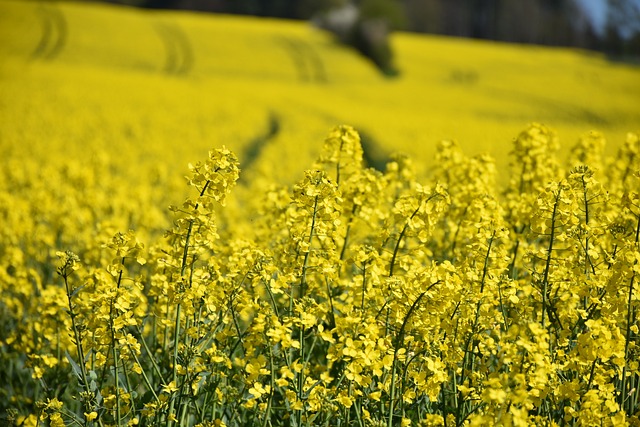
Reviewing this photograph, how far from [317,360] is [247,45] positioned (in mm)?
35591

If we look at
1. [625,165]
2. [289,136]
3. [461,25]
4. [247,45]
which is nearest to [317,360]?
[625,165]

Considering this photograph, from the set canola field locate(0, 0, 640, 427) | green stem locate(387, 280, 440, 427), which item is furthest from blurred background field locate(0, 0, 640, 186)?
green stem locate(387, 280, 440, 427)

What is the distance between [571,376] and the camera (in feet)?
9.71

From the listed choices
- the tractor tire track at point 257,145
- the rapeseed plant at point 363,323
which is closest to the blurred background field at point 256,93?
the tractor tire track at point 257,145

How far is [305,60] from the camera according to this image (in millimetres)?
36875

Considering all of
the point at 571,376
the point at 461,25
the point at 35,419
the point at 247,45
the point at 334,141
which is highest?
the point at 461,25

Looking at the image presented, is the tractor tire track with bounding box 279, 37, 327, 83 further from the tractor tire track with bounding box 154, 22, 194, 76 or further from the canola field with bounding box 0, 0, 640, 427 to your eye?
the canola field with bounding box 0, 0, 640, 427

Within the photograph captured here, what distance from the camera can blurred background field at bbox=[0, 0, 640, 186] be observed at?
46.8ft

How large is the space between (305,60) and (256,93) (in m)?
12.3

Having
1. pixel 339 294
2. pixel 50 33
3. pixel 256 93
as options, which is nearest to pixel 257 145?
pixel 256 93

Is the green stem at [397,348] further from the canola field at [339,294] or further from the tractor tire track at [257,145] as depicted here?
the tractor tire track at [257,145]

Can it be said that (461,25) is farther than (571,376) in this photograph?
Yes

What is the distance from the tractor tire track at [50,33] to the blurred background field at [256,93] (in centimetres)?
9

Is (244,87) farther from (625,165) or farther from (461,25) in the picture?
(461,25)
